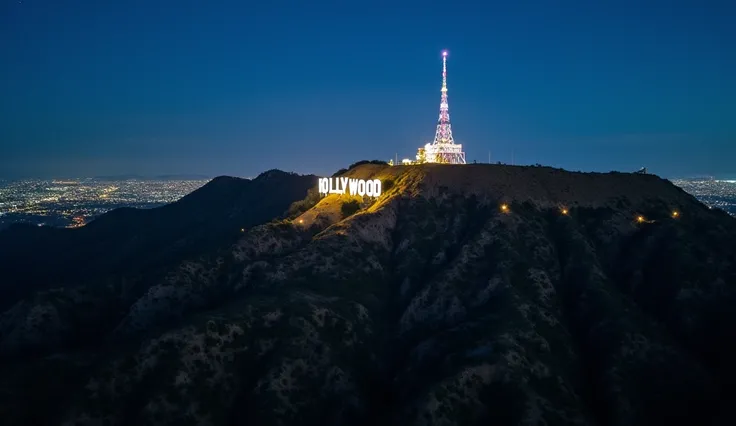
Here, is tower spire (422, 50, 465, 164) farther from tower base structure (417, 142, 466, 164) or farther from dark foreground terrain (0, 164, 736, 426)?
dark foreground terrain (0, 164, 736, 426)

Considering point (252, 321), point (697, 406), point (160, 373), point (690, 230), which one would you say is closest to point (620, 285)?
point (690, 230)

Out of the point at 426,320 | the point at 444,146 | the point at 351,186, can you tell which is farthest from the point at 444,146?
the point at 426,320

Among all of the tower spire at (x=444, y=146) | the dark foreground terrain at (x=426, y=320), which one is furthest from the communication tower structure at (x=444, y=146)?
the dark foreground terrain at (x=426, y=320)

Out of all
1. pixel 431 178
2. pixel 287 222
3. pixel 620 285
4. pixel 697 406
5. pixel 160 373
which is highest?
pixel 431 178

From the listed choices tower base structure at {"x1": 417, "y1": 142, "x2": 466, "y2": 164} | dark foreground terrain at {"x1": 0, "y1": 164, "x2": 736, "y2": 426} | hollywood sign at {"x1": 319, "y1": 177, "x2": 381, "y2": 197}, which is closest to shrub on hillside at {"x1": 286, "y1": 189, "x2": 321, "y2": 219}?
hollywood sign at {"x1": 319, "y1": 177, "x2": 381, "y2": 197}

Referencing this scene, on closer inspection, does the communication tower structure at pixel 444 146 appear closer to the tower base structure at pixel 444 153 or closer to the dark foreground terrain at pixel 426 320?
the tower base structure at pixel 444 153

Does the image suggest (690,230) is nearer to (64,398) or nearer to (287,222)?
(287,222)
